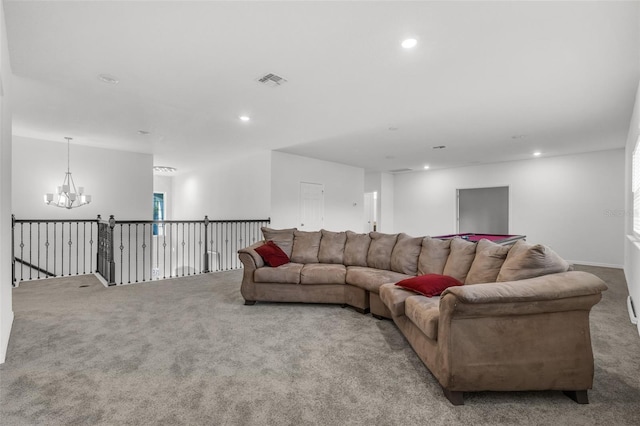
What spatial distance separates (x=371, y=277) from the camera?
3570mm

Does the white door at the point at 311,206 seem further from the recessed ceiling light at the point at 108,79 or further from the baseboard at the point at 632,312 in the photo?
the baseboard at the point at 632,312

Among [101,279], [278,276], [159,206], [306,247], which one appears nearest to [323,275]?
[278,276]

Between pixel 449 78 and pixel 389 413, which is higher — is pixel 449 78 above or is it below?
above

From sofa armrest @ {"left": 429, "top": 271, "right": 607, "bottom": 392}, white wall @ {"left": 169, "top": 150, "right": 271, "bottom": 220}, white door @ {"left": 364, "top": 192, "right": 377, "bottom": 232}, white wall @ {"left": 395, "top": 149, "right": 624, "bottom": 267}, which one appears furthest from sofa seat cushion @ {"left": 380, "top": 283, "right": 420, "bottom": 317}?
white door @ {"left": 364, "top": 192, "right": 377, "bottom": 232}

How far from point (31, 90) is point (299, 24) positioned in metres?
3.53

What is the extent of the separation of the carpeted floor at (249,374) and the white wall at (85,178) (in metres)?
3.64

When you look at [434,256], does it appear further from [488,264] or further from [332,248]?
[332,248]

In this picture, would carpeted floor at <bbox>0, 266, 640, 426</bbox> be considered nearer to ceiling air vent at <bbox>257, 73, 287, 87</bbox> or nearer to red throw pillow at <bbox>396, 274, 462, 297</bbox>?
red throw pillow at <bbox>396, 274, 462, 297</bbox>

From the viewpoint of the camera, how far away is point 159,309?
380 cm

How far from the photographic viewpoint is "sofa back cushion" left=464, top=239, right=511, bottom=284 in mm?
2611

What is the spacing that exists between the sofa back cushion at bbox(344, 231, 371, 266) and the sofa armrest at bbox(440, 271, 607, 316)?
242 centimetres

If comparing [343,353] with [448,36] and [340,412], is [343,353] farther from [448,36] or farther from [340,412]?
[448,36]

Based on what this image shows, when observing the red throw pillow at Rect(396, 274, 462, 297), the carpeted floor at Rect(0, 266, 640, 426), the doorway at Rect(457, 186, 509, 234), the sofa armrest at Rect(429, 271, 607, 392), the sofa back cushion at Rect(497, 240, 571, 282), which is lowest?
the carpeted floor at Rect(0, 266, 640, 426)

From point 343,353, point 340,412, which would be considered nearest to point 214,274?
point 343,353
